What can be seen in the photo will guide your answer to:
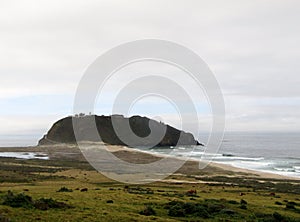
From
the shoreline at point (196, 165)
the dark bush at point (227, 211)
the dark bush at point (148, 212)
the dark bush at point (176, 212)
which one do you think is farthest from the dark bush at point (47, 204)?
the shoreline at point (196, 165)

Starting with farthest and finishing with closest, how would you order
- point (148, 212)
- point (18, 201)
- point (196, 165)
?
point (196, 165), point (148, 212), point (18, 201)

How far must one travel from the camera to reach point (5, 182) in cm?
5038

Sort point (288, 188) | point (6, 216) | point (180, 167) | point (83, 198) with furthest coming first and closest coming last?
point (180, 167)
point (288, 188)
point (83, 198)
point (6, 216)

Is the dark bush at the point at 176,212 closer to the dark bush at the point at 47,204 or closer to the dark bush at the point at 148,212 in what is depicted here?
the dark bush at the point at 148,212

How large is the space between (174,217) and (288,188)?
3768 centimetres

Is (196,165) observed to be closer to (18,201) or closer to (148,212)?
(148,212)

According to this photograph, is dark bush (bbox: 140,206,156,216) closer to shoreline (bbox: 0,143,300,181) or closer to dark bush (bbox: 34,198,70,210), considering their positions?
dark bush (bbox: 34,198,70,210)

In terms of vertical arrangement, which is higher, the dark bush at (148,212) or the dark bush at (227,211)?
the dark bush at (148,212)

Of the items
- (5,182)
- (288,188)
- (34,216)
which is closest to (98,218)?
(34,216)

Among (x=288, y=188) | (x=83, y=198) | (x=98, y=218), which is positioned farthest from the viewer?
(x=288, y=188)

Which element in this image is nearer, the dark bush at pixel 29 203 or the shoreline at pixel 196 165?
the dark bush at pixel 29 203

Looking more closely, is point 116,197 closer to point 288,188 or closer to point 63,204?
point 63,204

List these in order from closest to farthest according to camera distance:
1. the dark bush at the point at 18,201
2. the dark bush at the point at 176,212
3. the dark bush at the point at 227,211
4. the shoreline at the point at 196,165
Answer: the dark bush at the point at 18,201 → the dark bush at the point at 176,212 → the dark bush at the point at 227,211 → the shoreline at the point at 196,165

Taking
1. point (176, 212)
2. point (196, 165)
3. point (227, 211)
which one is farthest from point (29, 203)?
point (196, 165)
